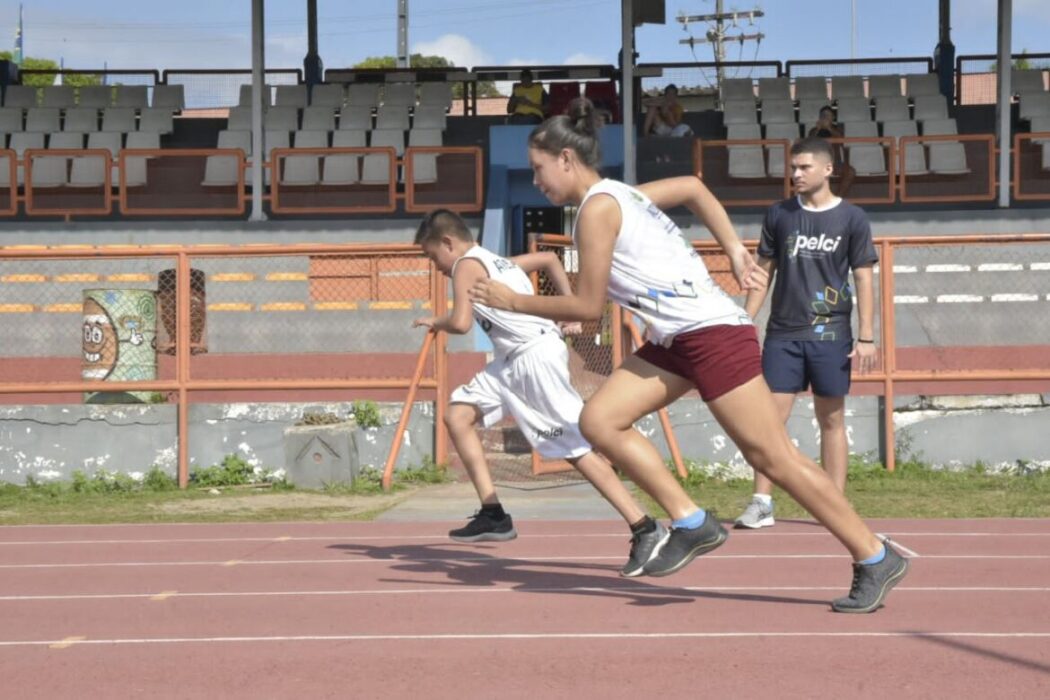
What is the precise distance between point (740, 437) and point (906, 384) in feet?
23.6

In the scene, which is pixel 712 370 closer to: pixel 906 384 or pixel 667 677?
pixel 667 677

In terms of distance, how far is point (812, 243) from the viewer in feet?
28.3

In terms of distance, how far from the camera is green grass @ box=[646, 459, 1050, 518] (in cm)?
Result: 1045

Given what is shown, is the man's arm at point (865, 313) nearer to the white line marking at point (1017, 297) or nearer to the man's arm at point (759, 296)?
the man's arm at point (759, 296)

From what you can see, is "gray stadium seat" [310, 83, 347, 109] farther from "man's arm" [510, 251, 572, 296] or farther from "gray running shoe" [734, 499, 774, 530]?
"gray running shoe" [734, 499, 774, 530]

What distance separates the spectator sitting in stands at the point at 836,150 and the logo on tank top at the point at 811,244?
12701 millimetres

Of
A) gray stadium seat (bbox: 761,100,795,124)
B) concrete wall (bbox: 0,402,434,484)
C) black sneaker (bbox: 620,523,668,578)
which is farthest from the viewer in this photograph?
gray stadium seat (bbox: 761,100,795,124)

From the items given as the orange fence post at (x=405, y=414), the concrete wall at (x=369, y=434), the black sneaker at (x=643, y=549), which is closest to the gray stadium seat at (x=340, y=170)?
the concrete wall at (x=369, y=434)

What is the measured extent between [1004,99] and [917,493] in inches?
431

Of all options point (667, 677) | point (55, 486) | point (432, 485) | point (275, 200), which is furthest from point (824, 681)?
point (275, 200)

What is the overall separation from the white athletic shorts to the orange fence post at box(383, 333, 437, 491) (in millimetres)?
3696

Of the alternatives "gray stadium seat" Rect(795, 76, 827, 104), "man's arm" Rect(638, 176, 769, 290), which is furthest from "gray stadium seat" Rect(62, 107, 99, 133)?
"man's arm" Rect(638, 176, 769, 290)

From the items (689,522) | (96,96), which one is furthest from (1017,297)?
(96,96)

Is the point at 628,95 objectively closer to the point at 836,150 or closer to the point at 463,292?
the point at 836,150
